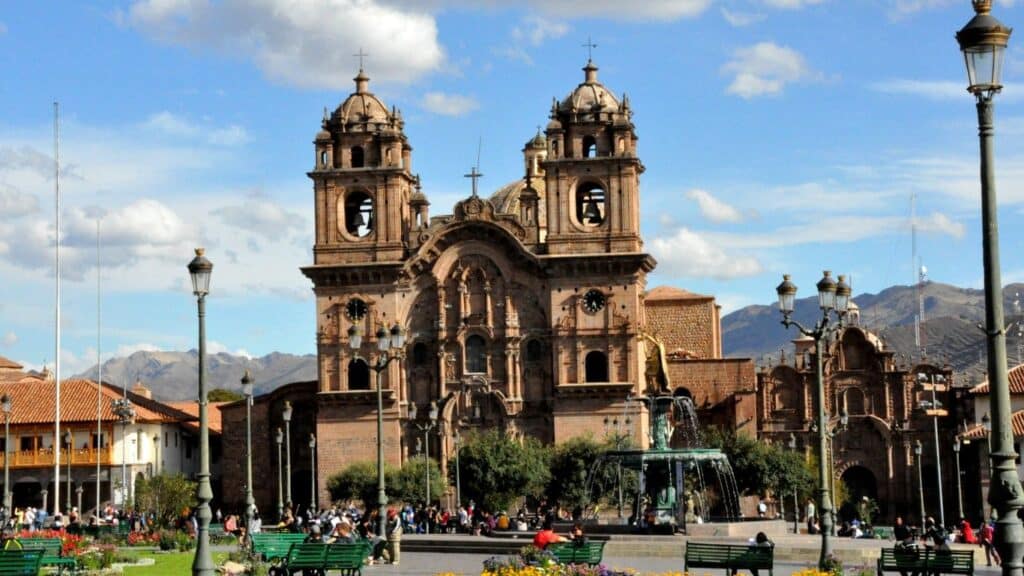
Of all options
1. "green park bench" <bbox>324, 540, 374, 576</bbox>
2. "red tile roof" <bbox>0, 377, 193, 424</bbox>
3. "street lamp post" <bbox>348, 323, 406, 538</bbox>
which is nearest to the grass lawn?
"street lamp post" <bbox>348, 323, 406, 538</bbox>

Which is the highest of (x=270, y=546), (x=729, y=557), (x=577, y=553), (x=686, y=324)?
(x=686, y=324)

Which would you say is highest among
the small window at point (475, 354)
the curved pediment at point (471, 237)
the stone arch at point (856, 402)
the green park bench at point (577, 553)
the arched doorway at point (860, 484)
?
the curved pediment at point (471, 237)

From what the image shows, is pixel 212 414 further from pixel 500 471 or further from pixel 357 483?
pixel 500 471

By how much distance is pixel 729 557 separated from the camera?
28562 mm

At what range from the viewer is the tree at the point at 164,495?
69.9 metres

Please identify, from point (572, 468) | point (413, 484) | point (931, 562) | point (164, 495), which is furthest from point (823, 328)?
point (164, 495)

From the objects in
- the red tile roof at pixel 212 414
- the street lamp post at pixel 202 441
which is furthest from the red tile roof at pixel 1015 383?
the street lamp post at pixel 202 441

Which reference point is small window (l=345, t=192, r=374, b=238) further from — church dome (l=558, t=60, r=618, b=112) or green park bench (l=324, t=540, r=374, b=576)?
green park bench (l=324, t=540, r=374, b=576)

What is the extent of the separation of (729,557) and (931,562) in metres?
3.17

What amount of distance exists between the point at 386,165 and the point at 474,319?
24.2 feet

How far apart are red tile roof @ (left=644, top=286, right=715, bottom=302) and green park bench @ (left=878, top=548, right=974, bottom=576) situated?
196ft

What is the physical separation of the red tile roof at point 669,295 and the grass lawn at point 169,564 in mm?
50931

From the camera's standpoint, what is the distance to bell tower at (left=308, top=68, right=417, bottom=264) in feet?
248

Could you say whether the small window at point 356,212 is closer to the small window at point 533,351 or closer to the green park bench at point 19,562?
the small window at point 533,351
